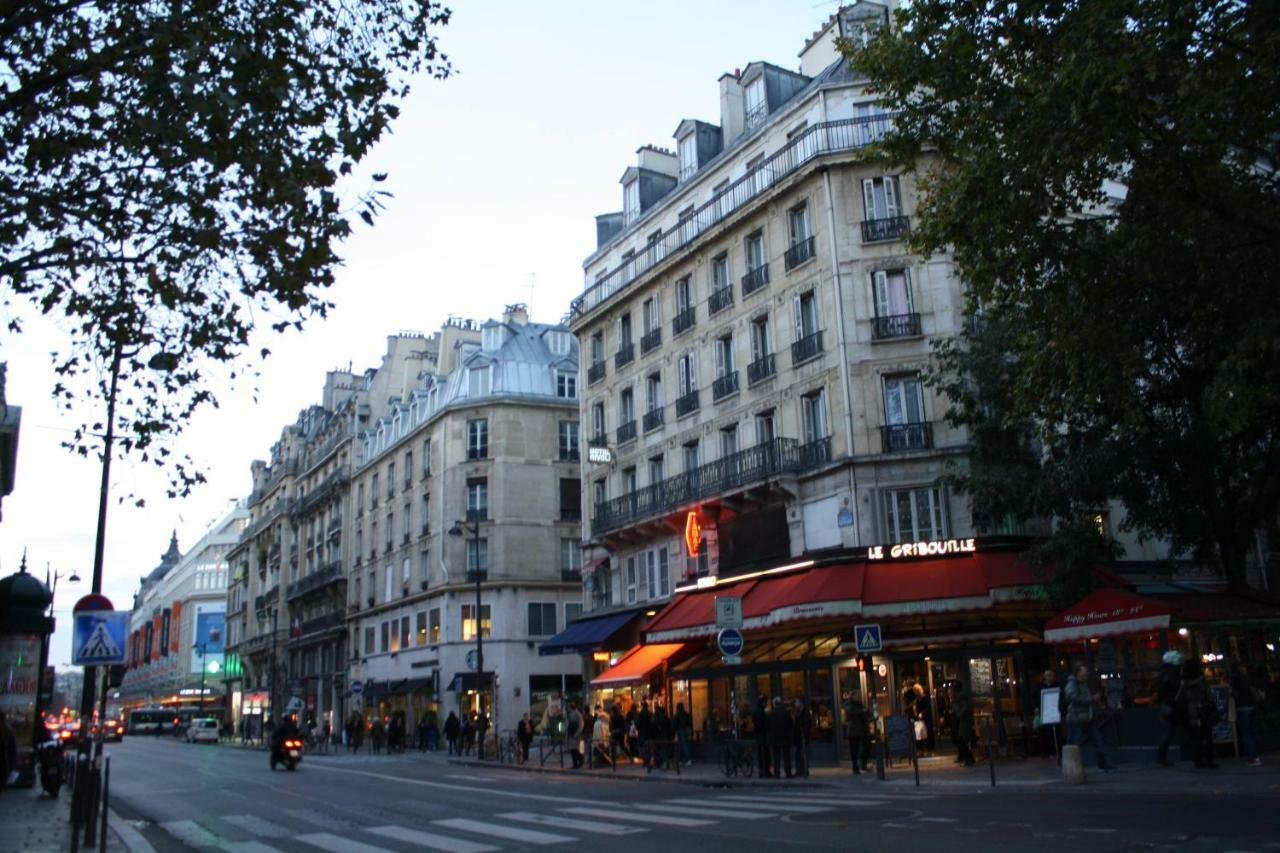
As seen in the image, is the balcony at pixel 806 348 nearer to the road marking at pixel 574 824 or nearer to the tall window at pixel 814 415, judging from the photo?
the tall window at pixel 814 415

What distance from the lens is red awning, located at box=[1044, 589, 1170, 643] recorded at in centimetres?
1925

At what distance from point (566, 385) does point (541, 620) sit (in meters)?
11.8

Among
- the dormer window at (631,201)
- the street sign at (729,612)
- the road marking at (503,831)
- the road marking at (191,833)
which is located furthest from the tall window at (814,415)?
the road marking at (191,833)

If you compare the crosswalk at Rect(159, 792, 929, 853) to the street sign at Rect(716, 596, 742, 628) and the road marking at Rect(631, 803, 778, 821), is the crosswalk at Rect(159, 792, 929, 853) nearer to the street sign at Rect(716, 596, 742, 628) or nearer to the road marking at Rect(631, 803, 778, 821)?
the road marking at Rect(631, 803, 778, 821)

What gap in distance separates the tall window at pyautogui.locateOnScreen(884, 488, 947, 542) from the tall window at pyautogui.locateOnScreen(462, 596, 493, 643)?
27.3 metres

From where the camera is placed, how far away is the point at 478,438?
2061 inches

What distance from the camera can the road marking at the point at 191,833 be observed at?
1441 cm

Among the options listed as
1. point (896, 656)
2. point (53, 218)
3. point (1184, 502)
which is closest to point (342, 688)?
point (896, 656)

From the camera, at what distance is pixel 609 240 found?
135ft

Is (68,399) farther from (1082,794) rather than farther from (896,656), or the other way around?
(896,656)

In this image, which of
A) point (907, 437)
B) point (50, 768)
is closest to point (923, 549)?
point (907, 437)

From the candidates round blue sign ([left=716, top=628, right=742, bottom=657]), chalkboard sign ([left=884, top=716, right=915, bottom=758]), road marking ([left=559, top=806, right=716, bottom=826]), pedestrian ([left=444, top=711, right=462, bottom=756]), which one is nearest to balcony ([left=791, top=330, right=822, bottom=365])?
round blue sign ([left=716, top=628, right=742, bottom=657])

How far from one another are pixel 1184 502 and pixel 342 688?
53011 millimetres

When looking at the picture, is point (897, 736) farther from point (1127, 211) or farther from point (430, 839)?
point (430, 839)
